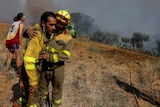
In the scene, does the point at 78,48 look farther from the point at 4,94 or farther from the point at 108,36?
the point at 108,36

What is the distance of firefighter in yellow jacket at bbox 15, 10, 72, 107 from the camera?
15.8 feet

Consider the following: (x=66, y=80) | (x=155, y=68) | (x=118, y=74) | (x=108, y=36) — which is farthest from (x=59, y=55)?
(x=108, y=36)

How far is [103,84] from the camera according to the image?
8.23 m

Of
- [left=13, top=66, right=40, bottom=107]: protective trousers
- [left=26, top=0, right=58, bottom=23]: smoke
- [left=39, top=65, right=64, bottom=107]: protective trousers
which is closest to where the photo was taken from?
[left=13, top=66, right=40, bottom=107]: protective trousers

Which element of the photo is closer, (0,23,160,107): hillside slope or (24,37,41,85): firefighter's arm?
(24,37,41,85): firefighter's arm

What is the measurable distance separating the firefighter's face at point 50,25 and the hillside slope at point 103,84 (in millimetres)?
2317

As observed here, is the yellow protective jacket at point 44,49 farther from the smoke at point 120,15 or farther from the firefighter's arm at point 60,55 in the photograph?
the smoke at point 120,15

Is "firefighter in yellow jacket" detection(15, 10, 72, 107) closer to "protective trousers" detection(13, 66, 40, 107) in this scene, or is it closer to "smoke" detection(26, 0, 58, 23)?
"protective trousers" detection(13, 66, 40, 107)

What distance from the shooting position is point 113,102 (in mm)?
7180

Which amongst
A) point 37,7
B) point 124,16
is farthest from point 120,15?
point 37,7

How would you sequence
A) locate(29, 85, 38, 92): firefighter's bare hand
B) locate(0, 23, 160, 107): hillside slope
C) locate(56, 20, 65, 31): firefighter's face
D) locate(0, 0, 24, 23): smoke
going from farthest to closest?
locate(0, 0, 24, 23): smoke, locate(0, 23, 160, 107): hillside slope, locate(56, 20, 65, 31): firefighter's face, locate(29, 85, 38, 92): firefighter's bare hand

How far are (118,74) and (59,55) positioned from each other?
447 cm

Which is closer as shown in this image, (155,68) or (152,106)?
(152,106)

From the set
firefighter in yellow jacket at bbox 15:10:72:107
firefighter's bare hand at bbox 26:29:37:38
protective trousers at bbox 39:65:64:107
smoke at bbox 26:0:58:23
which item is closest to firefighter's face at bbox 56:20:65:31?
firefighter in yellow jacket at bbox 15:10:72:107
